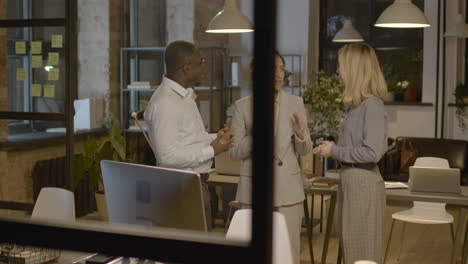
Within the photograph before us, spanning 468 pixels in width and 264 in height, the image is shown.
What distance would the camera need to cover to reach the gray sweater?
12.5 ft

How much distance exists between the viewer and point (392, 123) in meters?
9.35

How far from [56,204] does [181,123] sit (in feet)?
2.50

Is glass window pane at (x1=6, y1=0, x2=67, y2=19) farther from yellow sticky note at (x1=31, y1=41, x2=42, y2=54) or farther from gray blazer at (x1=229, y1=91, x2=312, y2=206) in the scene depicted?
gray blazer at (x1=229, y1=91, x2=312, y2=206)

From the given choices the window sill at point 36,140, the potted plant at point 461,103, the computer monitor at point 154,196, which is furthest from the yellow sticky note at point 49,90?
the potted plant at point 461,103

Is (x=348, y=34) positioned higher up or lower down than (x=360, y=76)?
higher up

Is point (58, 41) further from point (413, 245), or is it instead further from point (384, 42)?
point (384, 42)

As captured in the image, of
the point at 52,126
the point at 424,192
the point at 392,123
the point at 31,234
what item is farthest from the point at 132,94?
the point at 31,234

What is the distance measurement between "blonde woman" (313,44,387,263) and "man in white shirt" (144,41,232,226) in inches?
39.0

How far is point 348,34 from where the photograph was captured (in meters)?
8.98

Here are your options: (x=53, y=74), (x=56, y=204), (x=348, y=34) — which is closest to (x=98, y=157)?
(x=53, y=74)

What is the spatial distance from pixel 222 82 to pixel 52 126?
2555 millimetres

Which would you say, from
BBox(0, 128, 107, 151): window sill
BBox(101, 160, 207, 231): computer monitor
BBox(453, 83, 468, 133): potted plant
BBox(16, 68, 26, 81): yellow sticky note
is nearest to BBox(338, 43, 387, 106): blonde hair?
BBox(101, 160, 207, 231): computer monitor

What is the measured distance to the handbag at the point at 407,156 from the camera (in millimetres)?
8195

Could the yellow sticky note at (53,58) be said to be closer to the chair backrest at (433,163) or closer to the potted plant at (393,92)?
the chair backrest at (433,163)
